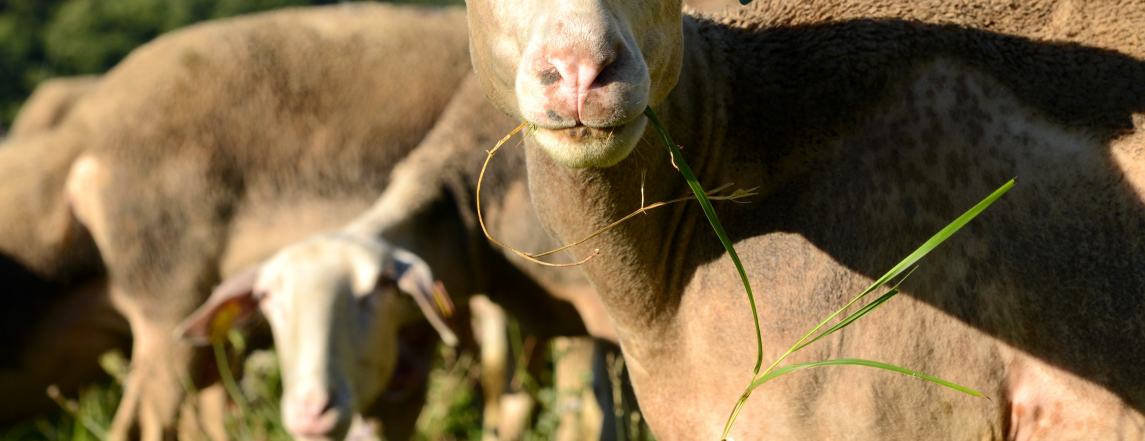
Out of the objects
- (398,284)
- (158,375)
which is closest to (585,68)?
(398,284)

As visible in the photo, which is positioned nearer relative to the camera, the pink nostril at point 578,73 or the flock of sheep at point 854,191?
the pink nostril at point 578,73

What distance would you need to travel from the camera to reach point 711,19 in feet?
7.56

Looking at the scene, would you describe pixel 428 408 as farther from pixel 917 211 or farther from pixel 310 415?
pixel 917 211

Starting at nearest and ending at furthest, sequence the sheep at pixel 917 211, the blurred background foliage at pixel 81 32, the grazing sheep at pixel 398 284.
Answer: the sheep at pixel 917 211
the grazing sheep at pixel 398 284
the blurred background foliage at pixel 81 32

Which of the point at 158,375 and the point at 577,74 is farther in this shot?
the point at 158,375

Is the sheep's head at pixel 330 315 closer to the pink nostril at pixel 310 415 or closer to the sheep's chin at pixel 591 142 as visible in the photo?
the pink nostril at pixel 310 415

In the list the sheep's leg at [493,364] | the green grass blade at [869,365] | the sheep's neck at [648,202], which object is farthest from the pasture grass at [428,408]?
the green grass blade at [869,365]

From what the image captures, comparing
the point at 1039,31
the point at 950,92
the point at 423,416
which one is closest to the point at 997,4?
the point at 1039,31

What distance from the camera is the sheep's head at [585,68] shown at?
1.54 m

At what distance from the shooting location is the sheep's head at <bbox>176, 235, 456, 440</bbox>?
11.2 ft

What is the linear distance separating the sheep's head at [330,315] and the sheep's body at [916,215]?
166 cm

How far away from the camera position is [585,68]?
1528 mm

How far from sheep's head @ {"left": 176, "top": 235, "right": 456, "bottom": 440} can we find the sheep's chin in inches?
80.0

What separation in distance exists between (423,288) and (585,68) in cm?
226
